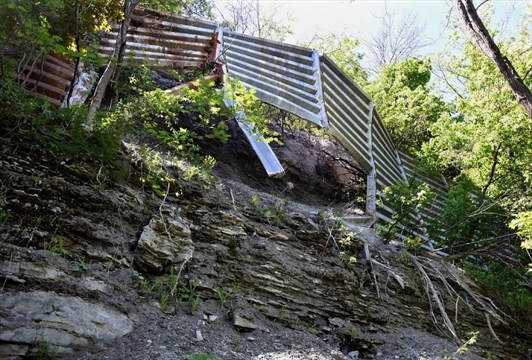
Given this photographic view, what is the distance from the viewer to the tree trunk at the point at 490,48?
6.47 metres

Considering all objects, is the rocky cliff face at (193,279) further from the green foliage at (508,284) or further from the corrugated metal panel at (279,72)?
the corrugated metal panel at (279,72)

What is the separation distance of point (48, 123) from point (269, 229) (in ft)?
11.1

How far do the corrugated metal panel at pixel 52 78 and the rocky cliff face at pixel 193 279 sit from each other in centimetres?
191

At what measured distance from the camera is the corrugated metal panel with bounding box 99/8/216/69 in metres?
8.90

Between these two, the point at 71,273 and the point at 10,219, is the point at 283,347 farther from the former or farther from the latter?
the point at 10,219

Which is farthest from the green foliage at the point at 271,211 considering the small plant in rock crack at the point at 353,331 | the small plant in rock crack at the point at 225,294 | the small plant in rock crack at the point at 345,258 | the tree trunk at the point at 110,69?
the tree trunk at the point at 110,69

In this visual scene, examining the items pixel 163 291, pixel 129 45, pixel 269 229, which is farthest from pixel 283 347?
pixel 129 45

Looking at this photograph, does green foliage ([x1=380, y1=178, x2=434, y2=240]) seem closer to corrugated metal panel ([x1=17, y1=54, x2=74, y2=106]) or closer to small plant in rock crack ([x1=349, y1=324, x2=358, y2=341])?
small plant in rock crack ([x1=349, y1=324, x2=358, y2=341])

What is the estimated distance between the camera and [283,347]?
488 cm

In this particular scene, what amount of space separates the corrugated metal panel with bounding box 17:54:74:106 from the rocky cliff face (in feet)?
6.26

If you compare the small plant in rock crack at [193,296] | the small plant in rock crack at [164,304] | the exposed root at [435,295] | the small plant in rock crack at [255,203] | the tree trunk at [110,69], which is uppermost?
the tree trunk at [110,69]

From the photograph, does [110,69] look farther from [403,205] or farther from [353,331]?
[403,205]

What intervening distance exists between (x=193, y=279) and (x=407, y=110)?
41.8ft

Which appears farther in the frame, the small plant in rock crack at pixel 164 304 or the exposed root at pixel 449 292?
the exposed root at pixel 449 292
